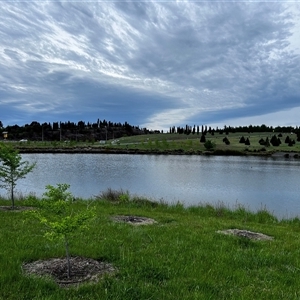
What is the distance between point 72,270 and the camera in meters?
5.79

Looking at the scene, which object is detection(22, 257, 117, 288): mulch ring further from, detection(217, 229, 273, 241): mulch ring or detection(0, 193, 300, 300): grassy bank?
detection(217, 229, 273, 241): mulch ring

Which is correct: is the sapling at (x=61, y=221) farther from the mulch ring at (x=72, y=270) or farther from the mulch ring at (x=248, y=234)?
the mulch ring at (x=248, y=234)

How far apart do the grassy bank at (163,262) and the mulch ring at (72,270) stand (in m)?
0.19

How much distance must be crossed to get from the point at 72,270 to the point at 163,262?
1.75m

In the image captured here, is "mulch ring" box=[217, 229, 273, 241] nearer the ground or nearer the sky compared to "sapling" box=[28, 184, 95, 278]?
nearer the ground

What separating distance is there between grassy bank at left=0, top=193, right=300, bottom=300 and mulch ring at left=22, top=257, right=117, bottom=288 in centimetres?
19

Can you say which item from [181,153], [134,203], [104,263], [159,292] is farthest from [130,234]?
[181,153]

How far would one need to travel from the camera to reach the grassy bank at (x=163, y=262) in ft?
15.8

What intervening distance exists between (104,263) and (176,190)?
23574 mm

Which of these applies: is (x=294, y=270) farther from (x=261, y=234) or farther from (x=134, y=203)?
(x=134, y=203)

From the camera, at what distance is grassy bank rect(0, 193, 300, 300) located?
4805 mm

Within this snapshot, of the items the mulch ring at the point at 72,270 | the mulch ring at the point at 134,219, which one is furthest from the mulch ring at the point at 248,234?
the mulch ring at the point at 72,270

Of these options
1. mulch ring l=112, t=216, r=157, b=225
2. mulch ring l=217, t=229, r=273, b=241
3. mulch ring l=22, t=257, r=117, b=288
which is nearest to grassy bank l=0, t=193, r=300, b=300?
mulch ring l=22, t=257, r=117, b=288

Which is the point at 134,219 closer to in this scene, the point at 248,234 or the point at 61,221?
the point at 248,234
